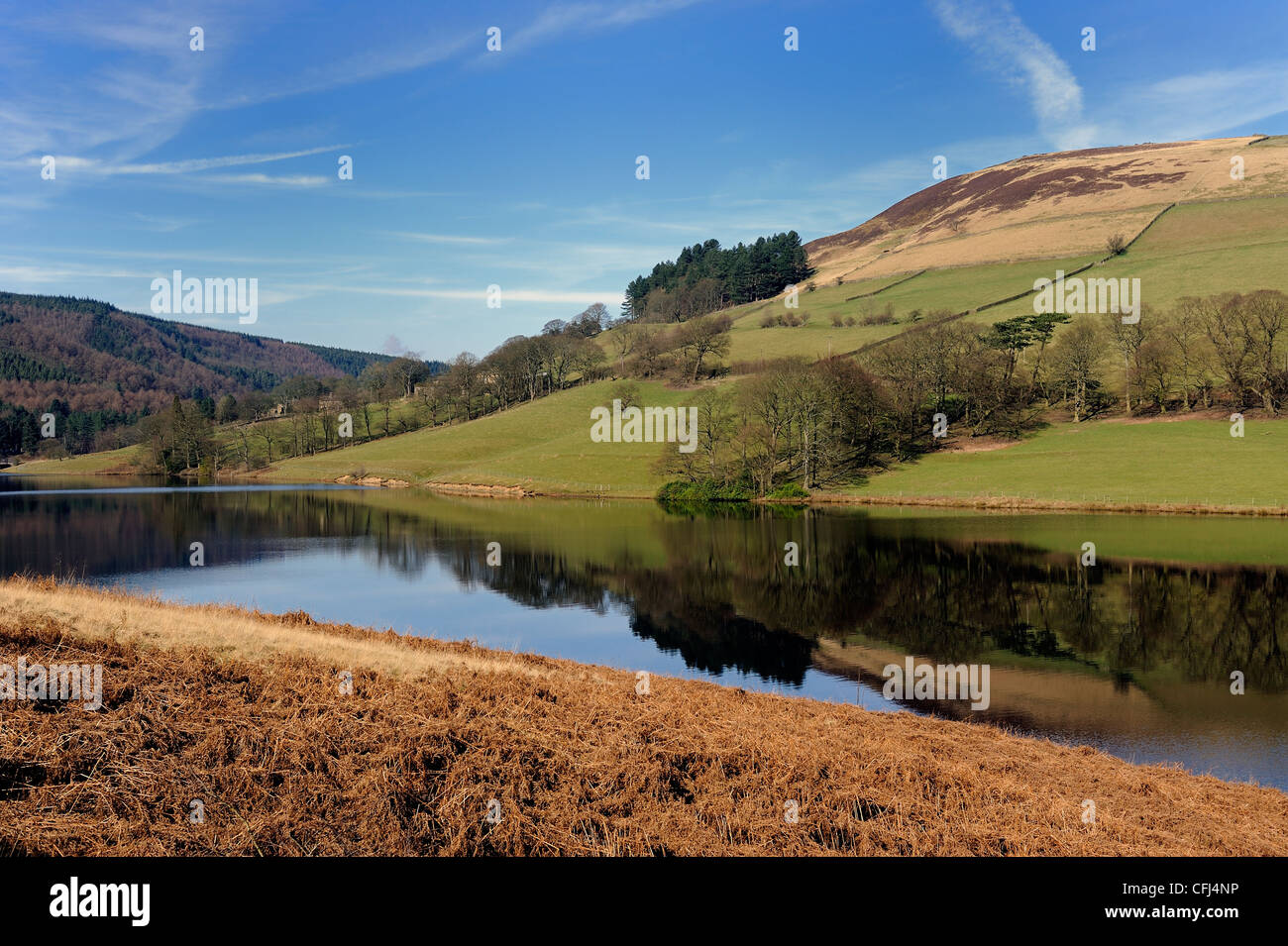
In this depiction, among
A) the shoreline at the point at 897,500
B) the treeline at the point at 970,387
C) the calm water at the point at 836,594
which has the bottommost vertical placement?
the calm water at the point at 836,594

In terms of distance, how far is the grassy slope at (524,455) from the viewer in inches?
3462

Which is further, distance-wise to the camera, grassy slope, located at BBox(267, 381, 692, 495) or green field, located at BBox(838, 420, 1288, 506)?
grassy slope, located at BBox(267, 381, 692, 495)

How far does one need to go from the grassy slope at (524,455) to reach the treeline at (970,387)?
27.1 ft

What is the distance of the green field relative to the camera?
192 feet

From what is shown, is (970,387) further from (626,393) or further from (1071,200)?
(1071,200)

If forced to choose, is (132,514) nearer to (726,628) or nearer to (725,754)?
(726,628)

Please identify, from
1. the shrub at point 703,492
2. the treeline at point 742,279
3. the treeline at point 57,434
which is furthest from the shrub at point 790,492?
the treeline at point 57,434

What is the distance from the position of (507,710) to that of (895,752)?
242 inches

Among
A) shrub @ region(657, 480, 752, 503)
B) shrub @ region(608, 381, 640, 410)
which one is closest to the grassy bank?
shrub @ region(657, 480, 752, 503)

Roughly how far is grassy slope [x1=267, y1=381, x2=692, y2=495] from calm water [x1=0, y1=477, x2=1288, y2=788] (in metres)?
25.4

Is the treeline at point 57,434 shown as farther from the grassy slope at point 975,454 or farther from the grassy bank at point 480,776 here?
the grassy bank at point 480,776

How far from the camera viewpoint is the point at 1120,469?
65875 millimetres

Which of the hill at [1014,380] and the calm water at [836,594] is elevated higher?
the hill at [1014,380]

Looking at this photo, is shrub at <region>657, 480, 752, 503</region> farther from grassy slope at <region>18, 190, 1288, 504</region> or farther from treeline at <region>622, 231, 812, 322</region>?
treeline at <region>622, 231, 812, 322</region>
